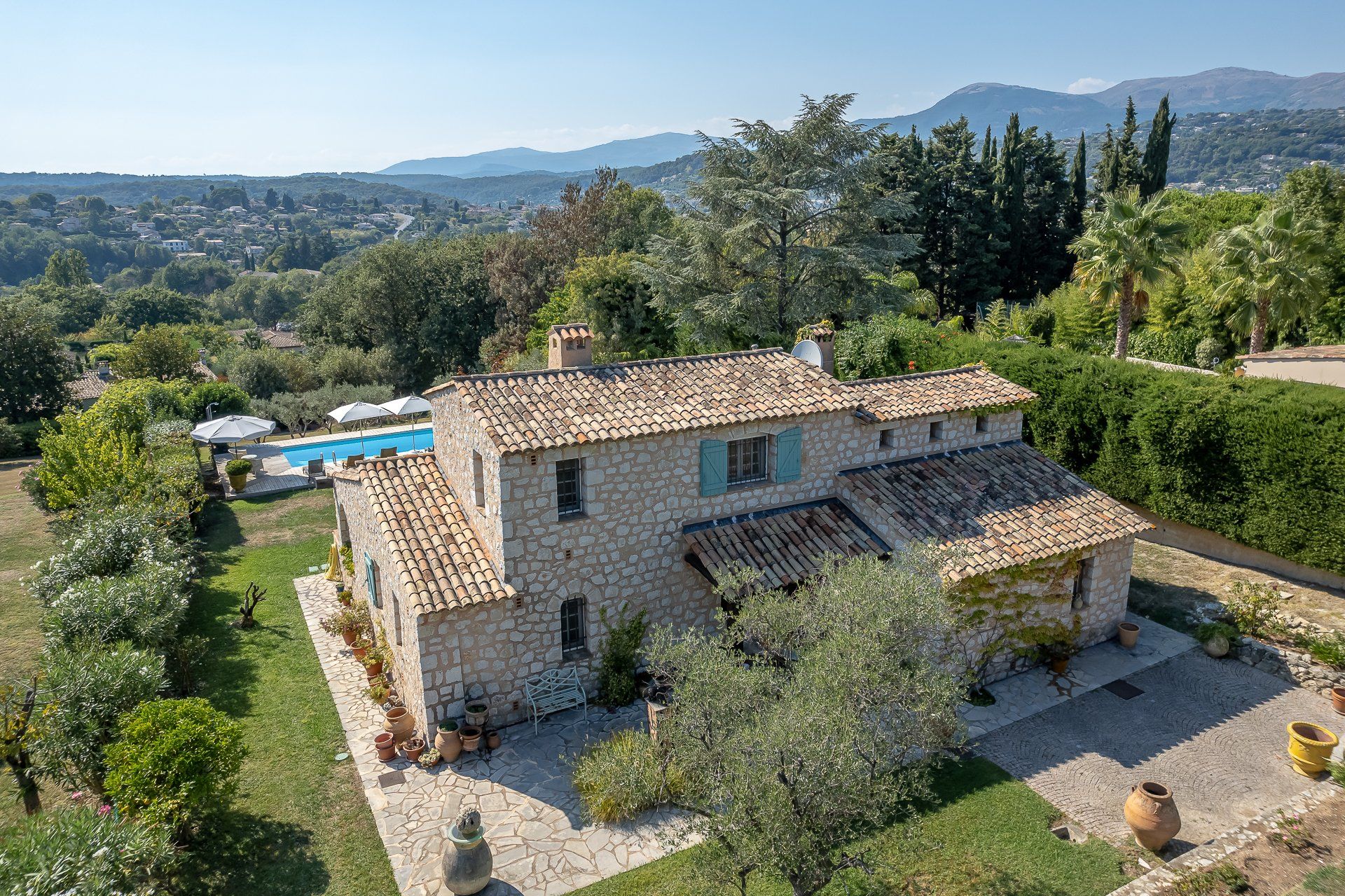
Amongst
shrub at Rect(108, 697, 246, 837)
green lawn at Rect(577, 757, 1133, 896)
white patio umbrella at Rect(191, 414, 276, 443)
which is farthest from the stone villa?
white patio umbrella at Rect(191, 414, 276, 443)

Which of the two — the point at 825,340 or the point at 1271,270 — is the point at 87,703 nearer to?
the point at 825,340

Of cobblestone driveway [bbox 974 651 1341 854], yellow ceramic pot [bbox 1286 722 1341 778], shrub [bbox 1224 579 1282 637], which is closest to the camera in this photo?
cobblestone driveway [bbox 974 651 1341 854]

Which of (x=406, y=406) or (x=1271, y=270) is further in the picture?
(x=406, y=406)

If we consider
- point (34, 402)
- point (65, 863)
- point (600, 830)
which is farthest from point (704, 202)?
point (34, 402)

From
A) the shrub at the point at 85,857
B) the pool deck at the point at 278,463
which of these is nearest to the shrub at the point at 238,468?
the pool deck at the point at 278,463

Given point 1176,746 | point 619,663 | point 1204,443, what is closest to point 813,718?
point 619,663

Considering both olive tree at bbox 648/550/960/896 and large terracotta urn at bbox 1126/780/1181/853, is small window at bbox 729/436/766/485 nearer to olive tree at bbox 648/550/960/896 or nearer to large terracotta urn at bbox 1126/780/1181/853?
olive tree at bbox 648/550/960/896

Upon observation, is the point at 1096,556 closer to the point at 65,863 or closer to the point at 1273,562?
the point at 1273,562
